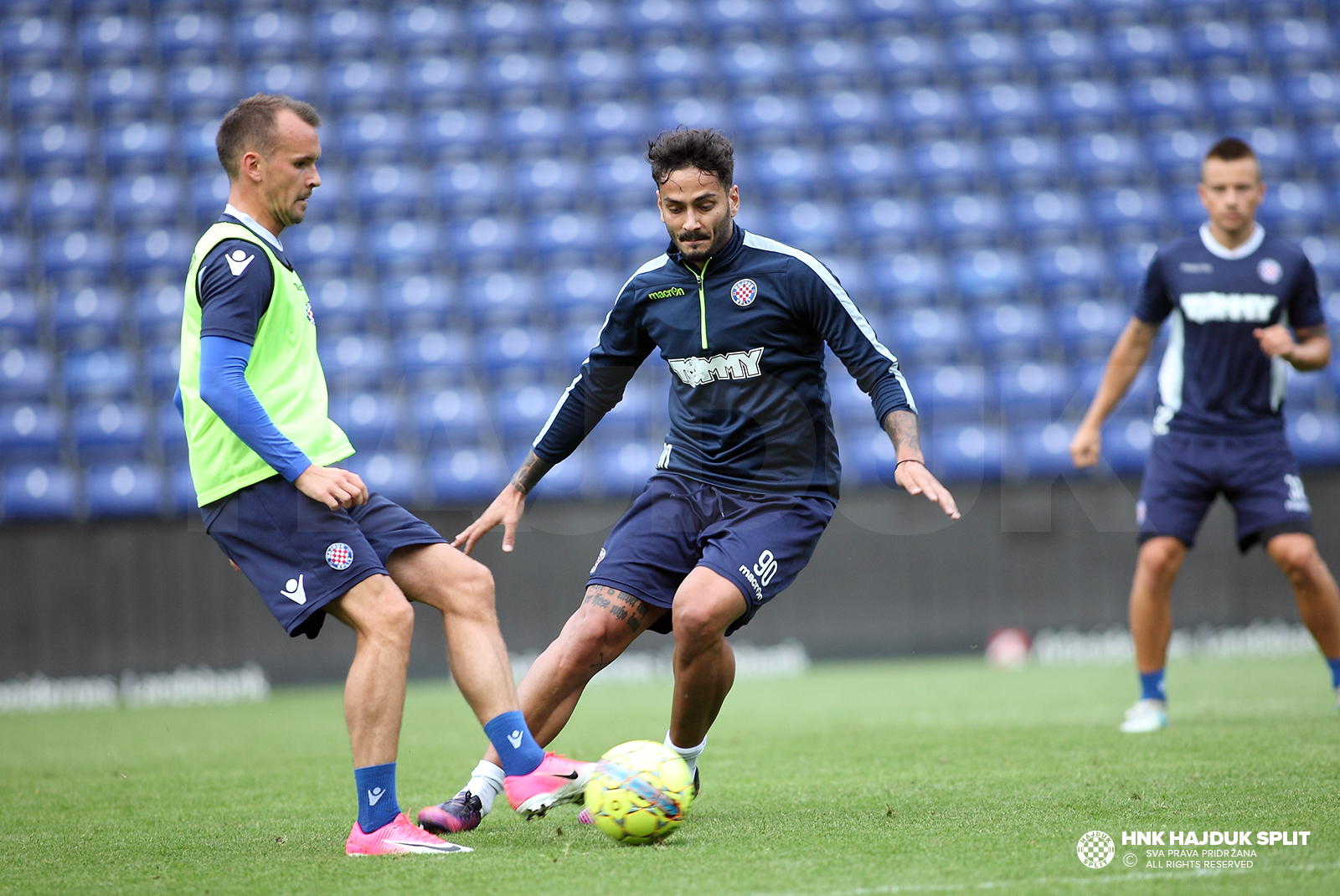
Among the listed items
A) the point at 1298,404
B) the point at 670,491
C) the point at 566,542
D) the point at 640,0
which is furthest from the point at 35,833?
the point at 640,0

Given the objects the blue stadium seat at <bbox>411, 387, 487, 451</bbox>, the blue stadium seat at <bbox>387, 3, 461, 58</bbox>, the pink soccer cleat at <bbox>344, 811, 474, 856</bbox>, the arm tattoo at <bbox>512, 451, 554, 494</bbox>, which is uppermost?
the blue stadium seat at <bbox>387, 3, 461, 58</bbox>

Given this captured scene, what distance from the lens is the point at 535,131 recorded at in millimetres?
14398

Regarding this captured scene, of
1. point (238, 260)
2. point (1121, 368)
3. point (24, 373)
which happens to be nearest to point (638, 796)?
point (238, 260)

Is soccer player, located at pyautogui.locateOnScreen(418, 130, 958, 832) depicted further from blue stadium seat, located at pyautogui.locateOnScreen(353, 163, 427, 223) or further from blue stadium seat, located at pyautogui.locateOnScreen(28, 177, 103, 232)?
blue stadium seat, located at pyautogui.locateOnScreen(28, 177, 103, 232)

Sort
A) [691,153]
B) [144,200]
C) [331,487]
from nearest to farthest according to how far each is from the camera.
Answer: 1. [331,487]
2. [691,153]
3. [144,200]

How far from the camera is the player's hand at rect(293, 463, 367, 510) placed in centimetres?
345

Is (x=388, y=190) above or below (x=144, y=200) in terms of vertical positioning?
above


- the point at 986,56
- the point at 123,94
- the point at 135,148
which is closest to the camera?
the point at 135,148

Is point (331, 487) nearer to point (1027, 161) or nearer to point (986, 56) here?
point (1027, 161)

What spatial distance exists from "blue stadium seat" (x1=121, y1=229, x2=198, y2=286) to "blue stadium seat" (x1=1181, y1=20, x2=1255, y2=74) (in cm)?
Answer: 1168

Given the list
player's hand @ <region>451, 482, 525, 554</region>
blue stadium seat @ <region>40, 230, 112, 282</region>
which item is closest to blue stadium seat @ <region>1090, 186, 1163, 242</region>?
blue stadium seat @ <region>40, 230, 112, 282</region>

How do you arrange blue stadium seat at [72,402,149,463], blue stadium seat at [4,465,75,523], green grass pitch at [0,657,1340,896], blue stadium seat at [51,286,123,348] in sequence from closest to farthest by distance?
green grass pitch at [0,657,1340,896], blue stadium seat at [4,465,75,523], blue stadium seat at [72,402,149,463], blue stadium seat at [51,286,123,348]

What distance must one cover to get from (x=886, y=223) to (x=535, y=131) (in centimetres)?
404

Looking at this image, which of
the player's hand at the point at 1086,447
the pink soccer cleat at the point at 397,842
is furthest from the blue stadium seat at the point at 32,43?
the pink soccer cleat at the point at 397,842
